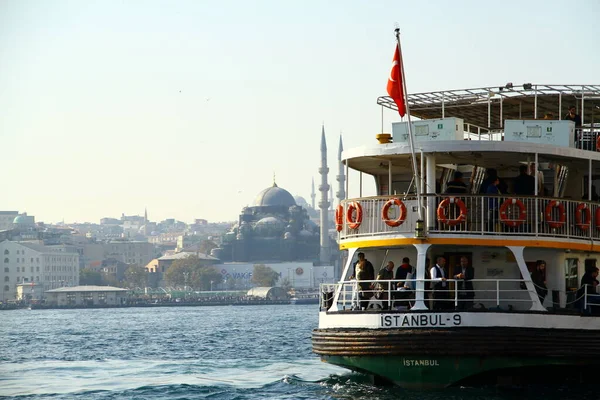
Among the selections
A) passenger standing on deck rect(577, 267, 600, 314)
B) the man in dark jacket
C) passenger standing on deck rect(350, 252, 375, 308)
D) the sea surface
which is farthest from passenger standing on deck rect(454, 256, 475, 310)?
passenger standing on deck rect(577, 267, 600, 314)

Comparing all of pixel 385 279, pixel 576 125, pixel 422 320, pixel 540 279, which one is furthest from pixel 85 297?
pixel 422 320

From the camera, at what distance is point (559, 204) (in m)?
22.0

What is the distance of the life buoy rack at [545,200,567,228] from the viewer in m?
21.7

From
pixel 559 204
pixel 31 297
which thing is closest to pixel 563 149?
pixel 559 204

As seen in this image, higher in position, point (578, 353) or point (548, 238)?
point (548, 238)

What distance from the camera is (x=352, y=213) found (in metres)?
22.5

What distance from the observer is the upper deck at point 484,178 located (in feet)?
70.5

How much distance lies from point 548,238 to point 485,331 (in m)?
2.51

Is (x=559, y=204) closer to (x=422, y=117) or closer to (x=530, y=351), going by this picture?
(x=530, y=351)

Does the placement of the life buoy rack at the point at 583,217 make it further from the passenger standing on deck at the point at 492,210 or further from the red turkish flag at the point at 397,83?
the red turkish flag at the point at 397,83

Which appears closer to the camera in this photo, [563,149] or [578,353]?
[578,353]

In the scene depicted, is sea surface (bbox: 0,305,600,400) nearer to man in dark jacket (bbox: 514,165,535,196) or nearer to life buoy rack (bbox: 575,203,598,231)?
life buoy rack (bbox: 575,203,598,231)

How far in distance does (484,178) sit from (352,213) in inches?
124

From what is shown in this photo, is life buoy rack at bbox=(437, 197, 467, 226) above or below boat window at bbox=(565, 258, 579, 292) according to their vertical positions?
above
